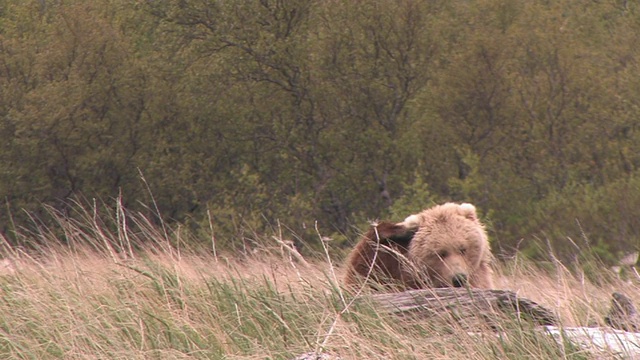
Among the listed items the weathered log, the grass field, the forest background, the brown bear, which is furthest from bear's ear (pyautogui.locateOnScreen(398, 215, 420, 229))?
the forest background

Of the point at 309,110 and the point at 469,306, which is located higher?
the point at 469,306

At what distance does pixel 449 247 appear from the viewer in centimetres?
583

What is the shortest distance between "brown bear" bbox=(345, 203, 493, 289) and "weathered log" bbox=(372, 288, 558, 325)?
1207 mm

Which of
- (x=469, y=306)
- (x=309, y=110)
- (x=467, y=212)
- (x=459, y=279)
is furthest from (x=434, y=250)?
(x=309, y=110)

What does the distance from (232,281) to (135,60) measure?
18.1 m

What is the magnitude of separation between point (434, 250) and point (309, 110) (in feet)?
52.1

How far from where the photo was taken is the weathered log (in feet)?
13.5

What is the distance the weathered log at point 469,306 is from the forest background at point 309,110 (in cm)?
1573

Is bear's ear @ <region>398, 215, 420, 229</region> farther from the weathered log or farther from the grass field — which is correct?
the weathered log

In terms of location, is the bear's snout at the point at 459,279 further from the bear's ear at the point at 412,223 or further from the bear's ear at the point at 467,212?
the bear's ear at the point at 467,212

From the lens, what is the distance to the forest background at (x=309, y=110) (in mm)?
20781

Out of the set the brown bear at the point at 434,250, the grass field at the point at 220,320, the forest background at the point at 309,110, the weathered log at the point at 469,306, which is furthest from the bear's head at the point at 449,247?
the forest background at the point at 309,110

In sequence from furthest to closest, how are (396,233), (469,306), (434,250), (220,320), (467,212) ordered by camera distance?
(467,212) < (396,233) < (434,250) < (220,320) < (469,306)

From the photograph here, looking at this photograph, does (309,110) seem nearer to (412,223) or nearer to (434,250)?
(412,223)
